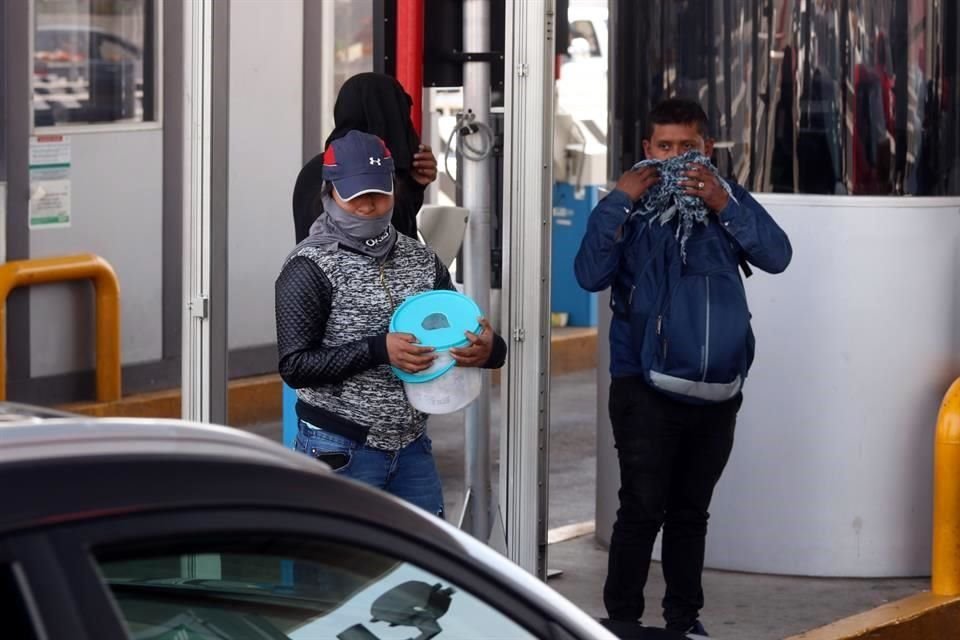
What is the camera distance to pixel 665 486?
514 cm

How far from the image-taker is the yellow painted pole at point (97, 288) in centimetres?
845

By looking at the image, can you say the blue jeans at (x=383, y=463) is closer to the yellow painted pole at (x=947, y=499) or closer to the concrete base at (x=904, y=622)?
the concrete base at (x=904, y=622)

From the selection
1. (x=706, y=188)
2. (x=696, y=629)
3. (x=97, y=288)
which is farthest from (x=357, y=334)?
(x=97, y=288)

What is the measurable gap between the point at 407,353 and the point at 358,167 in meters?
0.48

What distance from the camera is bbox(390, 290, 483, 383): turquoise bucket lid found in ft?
14.4

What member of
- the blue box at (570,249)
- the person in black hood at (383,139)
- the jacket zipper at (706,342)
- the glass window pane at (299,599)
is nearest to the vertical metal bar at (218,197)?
the person in black hood at (383,139)

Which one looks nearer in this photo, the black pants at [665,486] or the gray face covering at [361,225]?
the gray face covering at [361,225]

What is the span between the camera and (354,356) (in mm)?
4344

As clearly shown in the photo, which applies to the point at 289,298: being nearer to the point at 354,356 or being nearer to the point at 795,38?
the point at 354,356

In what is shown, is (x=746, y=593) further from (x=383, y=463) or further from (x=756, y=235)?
(x=383, y=463)

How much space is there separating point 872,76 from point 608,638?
402 centimetres

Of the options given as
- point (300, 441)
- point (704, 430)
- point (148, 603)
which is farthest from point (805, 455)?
point (148, 603)

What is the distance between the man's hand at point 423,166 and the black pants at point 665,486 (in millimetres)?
821

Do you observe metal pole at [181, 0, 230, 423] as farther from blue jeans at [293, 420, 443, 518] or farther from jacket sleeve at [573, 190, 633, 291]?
jacket sleeve at [573, 190, 633, 291]
